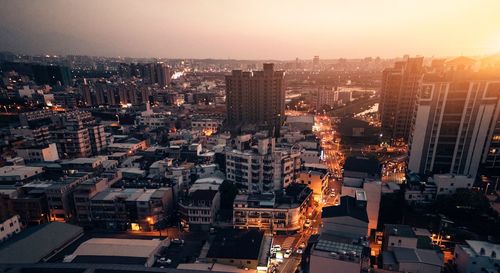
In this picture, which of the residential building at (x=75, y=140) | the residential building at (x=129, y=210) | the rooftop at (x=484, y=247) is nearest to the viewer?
the rooftop at (x=484, y=247)

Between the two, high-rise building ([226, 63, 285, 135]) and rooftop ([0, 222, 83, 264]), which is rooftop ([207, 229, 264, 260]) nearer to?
rooftop ([0, 222, 83, 264])

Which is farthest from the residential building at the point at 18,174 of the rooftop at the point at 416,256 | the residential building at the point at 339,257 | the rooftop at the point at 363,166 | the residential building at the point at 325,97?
the residential building at the point at 325,97

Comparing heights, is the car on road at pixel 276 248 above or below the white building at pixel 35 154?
below

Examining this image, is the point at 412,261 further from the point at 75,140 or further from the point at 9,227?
the point at 75,140

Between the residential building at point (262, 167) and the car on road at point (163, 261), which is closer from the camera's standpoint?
the car on road at point (163, 261)

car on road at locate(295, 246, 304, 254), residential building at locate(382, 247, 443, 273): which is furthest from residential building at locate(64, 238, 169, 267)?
residential building at locate(382, 247, 443, 273)

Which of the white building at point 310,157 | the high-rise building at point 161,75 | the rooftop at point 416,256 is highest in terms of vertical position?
the high-rise building at point 161,75

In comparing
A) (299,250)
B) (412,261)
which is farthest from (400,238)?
(299,250)

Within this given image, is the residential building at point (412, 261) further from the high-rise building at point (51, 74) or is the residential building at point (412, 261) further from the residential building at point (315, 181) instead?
the high-rise building at point (51, 74)
